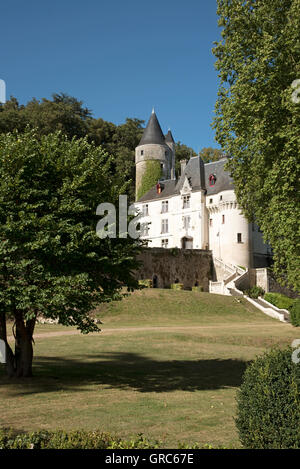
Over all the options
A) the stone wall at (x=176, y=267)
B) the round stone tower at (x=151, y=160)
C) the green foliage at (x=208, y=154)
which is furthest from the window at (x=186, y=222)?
the green foliage at (x=208, y=154)

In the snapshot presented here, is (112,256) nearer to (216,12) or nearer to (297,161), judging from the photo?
(297,161)

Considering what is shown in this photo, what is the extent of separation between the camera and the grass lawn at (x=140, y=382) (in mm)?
9711

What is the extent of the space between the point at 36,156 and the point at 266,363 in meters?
9.55

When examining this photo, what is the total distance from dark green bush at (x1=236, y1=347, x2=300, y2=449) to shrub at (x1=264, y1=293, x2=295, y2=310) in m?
36.9

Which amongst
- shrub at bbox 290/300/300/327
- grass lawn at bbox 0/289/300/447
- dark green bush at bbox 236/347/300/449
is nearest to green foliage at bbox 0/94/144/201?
shrub at bbox 290/300/300/327

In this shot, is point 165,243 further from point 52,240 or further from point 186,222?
point 52,240

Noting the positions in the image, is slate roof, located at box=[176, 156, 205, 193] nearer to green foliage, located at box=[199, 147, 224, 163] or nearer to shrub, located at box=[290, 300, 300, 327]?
green foliage, located at box=[199, 147, 224, 163]

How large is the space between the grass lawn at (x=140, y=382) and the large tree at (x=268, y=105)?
5478 mm

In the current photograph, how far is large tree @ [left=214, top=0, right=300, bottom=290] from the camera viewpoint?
15.2m

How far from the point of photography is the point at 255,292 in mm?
45500

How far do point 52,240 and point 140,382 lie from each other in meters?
6.09

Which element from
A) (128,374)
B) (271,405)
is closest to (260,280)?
(128,374)

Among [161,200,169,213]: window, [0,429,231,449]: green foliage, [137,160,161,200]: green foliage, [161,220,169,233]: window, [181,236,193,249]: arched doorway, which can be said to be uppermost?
[137,160,161,200]: green foliage

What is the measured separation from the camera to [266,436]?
6508 mm
